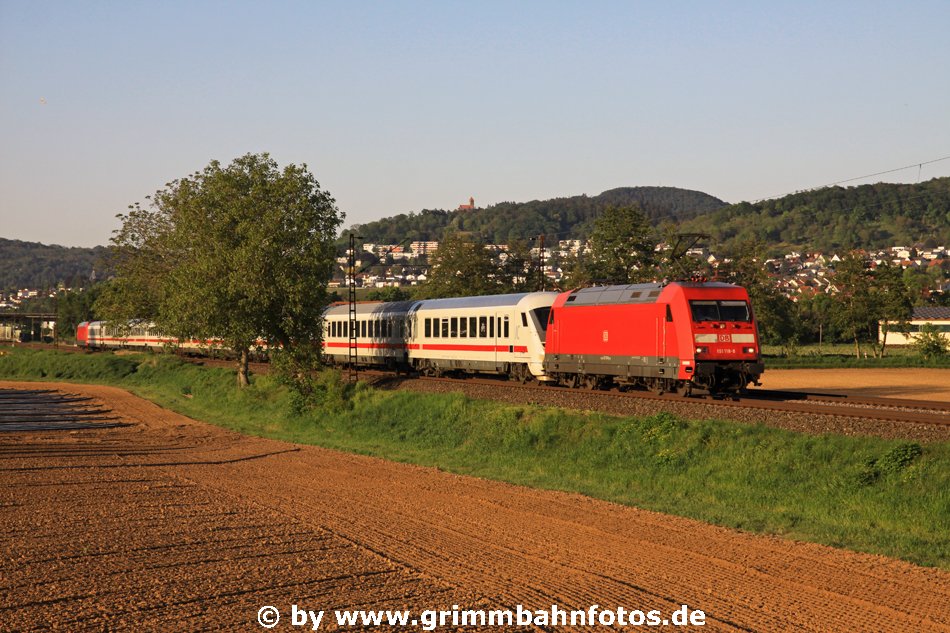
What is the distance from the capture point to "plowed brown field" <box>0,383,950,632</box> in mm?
11188

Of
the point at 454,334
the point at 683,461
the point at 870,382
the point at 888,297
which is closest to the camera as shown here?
the point at 683,461

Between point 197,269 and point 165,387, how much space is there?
65.3 ft

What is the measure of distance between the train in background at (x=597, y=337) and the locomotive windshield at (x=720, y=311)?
3 cm

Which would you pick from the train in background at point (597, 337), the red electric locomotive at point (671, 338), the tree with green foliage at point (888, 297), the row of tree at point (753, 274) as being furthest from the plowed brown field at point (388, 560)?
the tree with green foliage at point (888, 297)

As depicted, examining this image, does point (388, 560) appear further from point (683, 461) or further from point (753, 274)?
point (753, 274)

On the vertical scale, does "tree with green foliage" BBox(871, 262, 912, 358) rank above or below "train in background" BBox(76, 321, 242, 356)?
above

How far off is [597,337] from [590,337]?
45 centimetres

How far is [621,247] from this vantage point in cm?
7419

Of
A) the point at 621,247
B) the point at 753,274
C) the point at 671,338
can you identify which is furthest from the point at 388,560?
the point at 753,274

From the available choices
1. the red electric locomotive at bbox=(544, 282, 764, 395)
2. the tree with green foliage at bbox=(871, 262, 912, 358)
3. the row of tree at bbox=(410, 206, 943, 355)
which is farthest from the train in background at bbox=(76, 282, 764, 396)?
the tree with green foliage at bbox=(871, 262, 912, 358)

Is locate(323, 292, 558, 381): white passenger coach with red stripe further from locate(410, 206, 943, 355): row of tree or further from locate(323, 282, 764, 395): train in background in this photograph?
locate(410, 206, 943, 355): row of tree

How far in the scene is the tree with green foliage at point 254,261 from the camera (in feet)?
143

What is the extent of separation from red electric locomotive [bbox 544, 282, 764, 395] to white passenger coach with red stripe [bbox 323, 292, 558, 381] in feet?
12.7

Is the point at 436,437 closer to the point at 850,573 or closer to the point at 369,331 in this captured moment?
the point at 850,573
